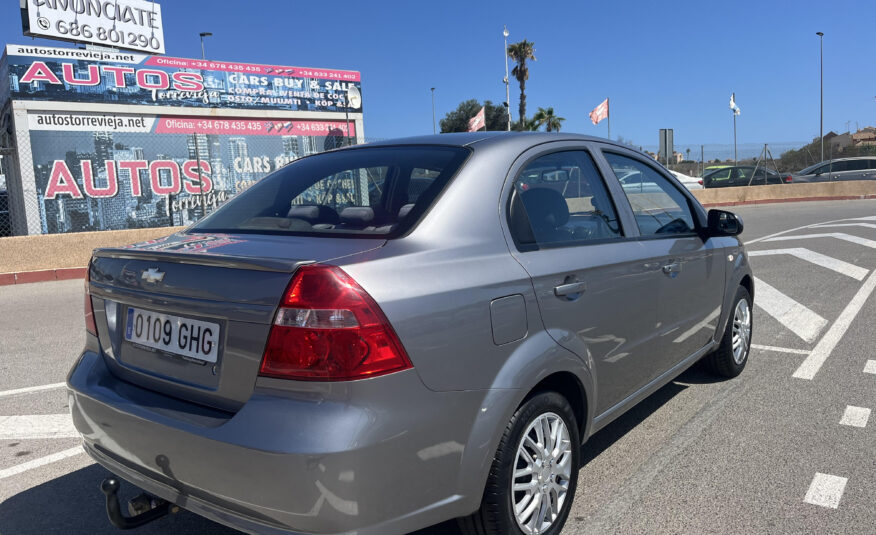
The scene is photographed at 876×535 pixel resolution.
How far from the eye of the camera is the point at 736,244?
4449mm

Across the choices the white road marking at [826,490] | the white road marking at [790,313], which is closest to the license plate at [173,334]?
the white road marking at [826,490]

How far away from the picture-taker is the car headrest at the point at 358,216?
2504 mm

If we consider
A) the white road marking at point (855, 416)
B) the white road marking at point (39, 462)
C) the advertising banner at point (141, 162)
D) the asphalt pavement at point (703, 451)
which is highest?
the advertising banner at point (141, 162)

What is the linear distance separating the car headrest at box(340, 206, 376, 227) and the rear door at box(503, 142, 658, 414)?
0.53 m

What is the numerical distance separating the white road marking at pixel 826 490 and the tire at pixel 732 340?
1.38 metres

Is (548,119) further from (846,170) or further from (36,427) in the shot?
(36,427)

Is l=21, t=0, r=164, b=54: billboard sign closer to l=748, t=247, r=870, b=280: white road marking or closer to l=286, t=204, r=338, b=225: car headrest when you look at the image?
l=748, t=247, r=870, b=280: white road marking

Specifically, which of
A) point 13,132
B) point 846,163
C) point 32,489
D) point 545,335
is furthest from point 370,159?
point 846,163

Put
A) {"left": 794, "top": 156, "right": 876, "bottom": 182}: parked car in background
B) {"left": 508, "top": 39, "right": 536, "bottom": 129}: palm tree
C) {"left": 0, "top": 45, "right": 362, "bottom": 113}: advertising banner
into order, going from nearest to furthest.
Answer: {"left": 0, "top": 45, "right": 362, "bottom": 113}: advertising banner
{"left": 794, "top": 156, "right": 876, "bottom": 182}: parked car in background
{"left": 508, "top": 39, "right": 536, "bottom": 129}: palm tree

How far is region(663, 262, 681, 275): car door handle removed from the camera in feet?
11.1

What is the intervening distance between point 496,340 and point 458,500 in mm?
536

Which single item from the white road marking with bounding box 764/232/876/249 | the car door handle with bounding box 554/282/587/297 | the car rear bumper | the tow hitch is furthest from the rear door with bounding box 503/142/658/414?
the white road marking with bounding box 764/232/876/249

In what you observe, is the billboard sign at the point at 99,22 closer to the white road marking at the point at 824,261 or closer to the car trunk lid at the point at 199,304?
the white road marking at the point at 824,261

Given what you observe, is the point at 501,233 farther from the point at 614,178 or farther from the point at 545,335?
the point at 614,178
